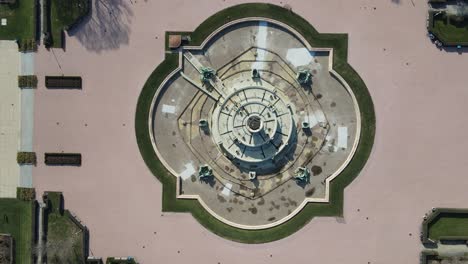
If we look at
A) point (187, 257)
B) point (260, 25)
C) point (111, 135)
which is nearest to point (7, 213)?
point (111, 135)

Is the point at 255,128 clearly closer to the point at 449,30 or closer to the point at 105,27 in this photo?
the point at 105,27

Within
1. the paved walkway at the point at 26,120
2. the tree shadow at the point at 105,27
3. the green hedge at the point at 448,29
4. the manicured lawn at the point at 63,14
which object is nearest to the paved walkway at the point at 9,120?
the paved walkway at the point at 26,120

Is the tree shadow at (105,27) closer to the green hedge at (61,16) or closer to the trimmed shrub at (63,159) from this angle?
the green hedge at (61,16)

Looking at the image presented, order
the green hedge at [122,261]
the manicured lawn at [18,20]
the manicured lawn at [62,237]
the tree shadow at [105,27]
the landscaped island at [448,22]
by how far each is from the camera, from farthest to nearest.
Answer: the manicured lawn at [18,20], the manicured lawn at [62,237], the tree shadow at [105,27], the green hedge at [122,261], the landscaped island at [448,22]

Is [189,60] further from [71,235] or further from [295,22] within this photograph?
[71,235]

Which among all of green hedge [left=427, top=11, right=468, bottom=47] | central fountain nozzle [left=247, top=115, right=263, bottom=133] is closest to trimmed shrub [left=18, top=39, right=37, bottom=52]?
central fountain nozzle [left=247, top=115, right=263, bottom=133]

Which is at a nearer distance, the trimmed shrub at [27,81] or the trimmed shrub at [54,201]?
the trimmed shrub at [54,201]

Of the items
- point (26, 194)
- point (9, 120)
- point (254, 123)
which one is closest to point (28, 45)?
point (9, 120)
